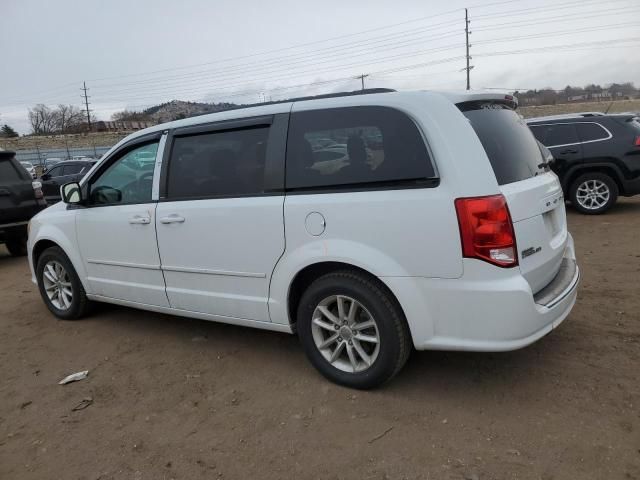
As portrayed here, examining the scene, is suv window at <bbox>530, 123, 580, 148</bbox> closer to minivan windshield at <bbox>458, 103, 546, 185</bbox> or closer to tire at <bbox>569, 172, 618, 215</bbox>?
tire at <bbox>569, 172, 618, 215</bbox>

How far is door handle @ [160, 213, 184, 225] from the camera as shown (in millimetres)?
3822

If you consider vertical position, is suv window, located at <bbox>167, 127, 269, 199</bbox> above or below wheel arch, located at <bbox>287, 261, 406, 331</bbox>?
above

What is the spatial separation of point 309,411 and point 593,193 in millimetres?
7895

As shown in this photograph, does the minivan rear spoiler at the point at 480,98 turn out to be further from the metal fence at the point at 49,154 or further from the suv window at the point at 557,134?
the metal fence at the point at 49,154

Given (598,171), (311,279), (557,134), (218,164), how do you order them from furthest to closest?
(557,134)
(598,171)
(218,164)
(311,279)

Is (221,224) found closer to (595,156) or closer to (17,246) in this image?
(17,246)

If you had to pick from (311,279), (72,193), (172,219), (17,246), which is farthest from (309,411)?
(17,246)

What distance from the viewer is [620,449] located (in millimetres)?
2529

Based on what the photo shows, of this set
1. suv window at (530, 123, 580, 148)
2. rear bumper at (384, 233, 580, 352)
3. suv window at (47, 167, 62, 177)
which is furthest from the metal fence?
rear bumper at (384, 233, 580, 352)

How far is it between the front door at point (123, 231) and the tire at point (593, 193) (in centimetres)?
768

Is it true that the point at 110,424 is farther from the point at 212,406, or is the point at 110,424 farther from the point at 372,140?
the point at 372,140

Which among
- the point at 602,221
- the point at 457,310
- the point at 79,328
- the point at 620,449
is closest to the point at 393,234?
the point at 457,310

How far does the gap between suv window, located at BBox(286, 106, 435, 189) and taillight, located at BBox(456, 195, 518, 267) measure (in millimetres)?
301

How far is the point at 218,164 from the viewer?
373 centimetres
